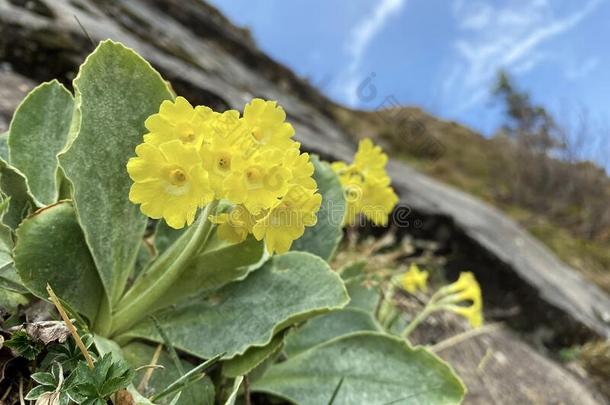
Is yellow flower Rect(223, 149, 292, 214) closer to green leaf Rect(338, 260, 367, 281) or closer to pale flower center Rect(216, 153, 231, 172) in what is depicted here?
pale flower center Rect(216, 153, 231, 172)

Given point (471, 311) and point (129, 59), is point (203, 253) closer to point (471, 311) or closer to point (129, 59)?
point (129, 59)

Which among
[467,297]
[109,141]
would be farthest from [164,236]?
[467,297]

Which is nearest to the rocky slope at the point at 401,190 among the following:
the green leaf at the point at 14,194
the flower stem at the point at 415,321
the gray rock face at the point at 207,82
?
the gray rock face at the point at 207,82

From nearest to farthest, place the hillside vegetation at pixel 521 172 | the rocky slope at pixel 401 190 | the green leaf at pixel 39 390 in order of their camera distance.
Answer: the green leaf at pixel 39 390, the rocky slope at pixel 401 190, the hillside vegetation at pixel 521 172

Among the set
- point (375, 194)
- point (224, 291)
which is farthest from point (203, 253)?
point (375, 194)

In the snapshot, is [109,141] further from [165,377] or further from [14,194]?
[165,377]

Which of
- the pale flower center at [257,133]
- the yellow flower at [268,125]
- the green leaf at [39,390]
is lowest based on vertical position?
the green leaf at [39,390]

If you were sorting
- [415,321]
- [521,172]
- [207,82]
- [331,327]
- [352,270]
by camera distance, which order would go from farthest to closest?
[521,172] < [207,82] < [415,321] < [352,270] < [331,327]

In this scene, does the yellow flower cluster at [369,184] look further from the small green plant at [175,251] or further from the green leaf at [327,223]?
the small green plant at [175,251]
